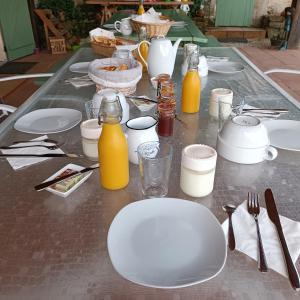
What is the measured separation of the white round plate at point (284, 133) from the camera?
940 millimetres

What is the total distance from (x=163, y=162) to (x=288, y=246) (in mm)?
308

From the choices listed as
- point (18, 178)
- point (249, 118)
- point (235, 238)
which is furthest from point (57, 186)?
point (249, 118)

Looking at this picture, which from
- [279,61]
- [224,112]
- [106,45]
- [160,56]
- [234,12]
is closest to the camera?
[224,112]

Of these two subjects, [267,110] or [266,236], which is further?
[267,110]

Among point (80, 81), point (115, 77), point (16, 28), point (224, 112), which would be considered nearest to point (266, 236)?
point (224, 112)

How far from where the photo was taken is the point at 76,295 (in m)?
0.51

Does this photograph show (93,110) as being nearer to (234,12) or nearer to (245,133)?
(245,133)

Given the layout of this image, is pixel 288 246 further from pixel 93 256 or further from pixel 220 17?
pixel 220 17

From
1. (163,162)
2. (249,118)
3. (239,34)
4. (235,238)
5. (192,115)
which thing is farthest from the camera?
(239,34)

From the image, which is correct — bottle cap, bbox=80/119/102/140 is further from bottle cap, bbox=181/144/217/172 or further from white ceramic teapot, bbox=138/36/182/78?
white ceramic teapot, bbox=138/36/182/78

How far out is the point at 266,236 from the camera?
0.62m

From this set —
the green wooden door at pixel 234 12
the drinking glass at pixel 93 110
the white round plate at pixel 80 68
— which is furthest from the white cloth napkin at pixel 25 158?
the green wooden door at pixel 234 12

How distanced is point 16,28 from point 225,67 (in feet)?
13.0

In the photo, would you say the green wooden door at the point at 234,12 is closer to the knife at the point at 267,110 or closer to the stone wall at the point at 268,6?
the stone wall at the point at 268,6
